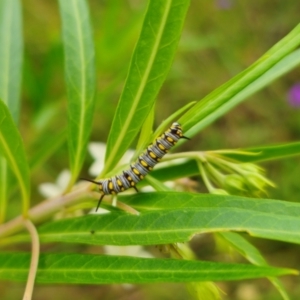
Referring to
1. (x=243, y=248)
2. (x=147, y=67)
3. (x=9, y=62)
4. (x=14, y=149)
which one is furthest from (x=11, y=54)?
(x=243, y=248)

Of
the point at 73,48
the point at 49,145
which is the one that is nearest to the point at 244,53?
the point at 49,145

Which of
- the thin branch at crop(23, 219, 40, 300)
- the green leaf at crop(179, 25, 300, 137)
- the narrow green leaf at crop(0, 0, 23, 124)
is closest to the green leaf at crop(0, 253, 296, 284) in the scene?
the thin branch at crop(23, 219, 40, 300)

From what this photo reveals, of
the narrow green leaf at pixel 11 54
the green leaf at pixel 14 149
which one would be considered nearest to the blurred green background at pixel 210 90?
the narrow green leaf at pixel 11 54

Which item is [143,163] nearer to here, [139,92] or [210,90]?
[139,92]

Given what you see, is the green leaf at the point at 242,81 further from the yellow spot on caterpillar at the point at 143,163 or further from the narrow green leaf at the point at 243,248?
the narrow green leaf at the point at 243,248

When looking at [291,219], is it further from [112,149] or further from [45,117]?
[45,117]

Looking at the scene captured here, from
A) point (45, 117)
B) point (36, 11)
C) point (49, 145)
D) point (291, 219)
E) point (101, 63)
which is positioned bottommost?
point (291, 219)
